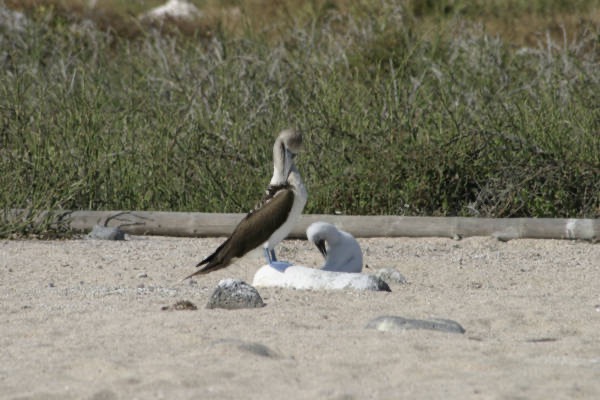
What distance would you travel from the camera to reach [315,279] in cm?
567

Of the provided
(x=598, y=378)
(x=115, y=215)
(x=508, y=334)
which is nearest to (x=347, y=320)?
(x=508, y=334)

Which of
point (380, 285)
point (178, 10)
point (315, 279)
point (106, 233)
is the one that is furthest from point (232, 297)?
point (178, 10)

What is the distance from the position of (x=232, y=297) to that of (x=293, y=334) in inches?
26.7

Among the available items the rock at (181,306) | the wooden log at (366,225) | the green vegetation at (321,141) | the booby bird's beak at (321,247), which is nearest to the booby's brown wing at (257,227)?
the booby bird's beak at (321,247)

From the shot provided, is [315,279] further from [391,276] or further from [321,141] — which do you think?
[321,141]

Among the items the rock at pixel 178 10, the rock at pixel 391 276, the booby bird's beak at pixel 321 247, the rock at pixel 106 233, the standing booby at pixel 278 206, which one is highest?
the rock at pixel 178 10

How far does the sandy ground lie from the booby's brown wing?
22 centimetres

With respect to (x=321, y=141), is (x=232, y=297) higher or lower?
lower

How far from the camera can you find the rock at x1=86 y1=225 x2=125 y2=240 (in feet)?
25.4

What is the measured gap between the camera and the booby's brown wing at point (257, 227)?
5.68 meters

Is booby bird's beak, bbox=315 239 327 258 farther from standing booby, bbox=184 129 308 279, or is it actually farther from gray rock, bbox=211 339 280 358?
gray rock, bbox=211 339 280 358

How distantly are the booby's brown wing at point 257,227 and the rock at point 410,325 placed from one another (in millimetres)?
1182

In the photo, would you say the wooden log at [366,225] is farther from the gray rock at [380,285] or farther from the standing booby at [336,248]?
the gray rock at [380,285]

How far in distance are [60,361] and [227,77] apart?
259 inches
